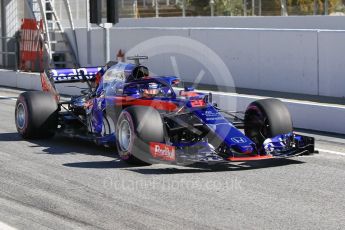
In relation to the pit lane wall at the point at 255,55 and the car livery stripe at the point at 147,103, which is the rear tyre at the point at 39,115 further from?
the pit lane wall at the point at 255,55

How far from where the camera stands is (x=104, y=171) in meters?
9.97

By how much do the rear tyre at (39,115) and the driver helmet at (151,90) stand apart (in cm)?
206

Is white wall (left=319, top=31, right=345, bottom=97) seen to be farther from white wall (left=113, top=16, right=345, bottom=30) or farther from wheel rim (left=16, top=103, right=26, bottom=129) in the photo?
wheel rim (left=16, top=103, right=26, bottom=129)

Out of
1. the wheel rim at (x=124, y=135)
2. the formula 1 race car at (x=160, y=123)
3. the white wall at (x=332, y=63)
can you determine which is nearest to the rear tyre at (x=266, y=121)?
the formula 1 race car at (x=160, y=123)

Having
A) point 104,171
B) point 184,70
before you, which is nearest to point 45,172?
point 104,171

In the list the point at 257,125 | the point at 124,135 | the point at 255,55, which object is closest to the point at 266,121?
the point at 257,125

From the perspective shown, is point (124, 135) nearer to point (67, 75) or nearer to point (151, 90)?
point (151, 90)

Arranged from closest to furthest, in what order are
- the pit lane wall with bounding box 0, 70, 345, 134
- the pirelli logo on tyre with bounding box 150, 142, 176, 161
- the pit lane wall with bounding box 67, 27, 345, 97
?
the pirelli logo on tyre with bounding box 150, 142, 176, 161 → the pit lane wall with bounding box 0, 70, 345, 134 → the pit lane wall with bounding box 67, 27, 345, 97

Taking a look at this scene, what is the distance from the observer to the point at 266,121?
419 inches

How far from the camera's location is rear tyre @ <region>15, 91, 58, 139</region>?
12.3 metres

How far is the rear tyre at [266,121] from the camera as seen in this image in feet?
34.5

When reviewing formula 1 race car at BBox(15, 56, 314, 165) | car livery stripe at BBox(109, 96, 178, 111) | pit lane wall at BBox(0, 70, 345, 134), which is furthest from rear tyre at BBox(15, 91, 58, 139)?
pit lane wall at BBox(0, 70, 345, 134)

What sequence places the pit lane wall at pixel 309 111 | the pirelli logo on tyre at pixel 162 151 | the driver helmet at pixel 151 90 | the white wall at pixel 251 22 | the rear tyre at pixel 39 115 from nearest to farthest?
1. the pirelli logo on tyre at pixel 162 151
2. the driver helmet at pixel 151 90
3. the rear tyre at pixel 39 115
4. the pit lane wall at pixel 309 111
5. the white wall at pixel 251 22

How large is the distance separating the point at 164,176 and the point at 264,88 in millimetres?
8412
